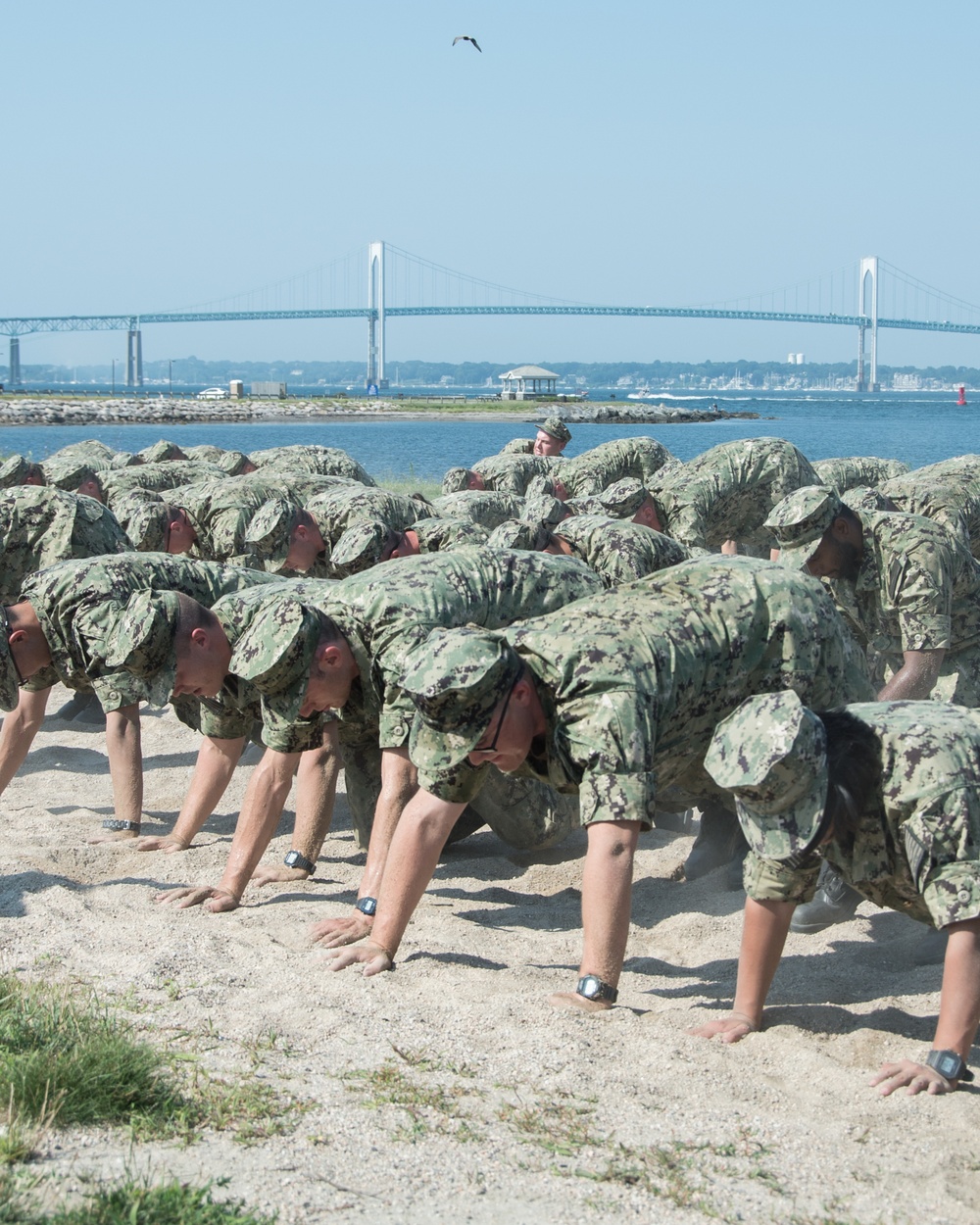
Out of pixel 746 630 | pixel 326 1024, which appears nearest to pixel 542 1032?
pixel 326 1024

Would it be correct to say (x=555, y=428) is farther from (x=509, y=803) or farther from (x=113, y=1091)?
(x=113, y=1091)

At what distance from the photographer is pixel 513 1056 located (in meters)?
4.09

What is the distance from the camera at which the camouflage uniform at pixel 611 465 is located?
13.1m

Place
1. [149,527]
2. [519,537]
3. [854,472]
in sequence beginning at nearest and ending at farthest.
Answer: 1. [519,537]
2. [149,527]
3. [854,472]

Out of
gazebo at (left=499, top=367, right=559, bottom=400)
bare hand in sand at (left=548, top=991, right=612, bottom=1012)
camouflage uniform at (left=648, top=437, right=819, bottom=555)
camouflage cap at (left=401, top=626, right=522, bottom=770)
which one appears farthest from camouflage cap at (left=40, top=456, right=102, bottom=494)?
gazebo at (left=499, top=367, right=559, bottom=400)

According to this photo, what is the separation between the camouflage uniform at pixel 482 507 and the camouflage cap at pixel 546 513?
109 centimetres

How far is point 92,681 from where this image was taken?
264 inches

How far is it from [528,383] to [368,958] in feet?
339

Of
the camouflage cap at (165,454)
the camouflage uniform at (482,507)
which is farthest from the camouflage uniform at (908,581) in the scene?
the camouflage cap at (165,454)

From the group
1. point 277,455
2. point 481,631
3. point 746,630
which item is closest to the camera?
point 481,631

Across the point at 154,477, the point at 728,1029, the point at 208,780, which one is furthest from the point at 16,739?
the point at 154,477

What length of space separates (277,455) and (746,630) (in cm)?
1068

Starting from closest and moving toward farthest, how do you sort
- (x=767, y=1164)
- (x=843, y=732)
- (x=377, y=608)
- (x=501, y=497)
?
(x=767, y=1164)
(x=843, y=732)
(x=377, y=608)
(x=501, y=497)

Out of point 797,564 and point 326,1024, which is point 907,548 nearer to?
point 797,564
